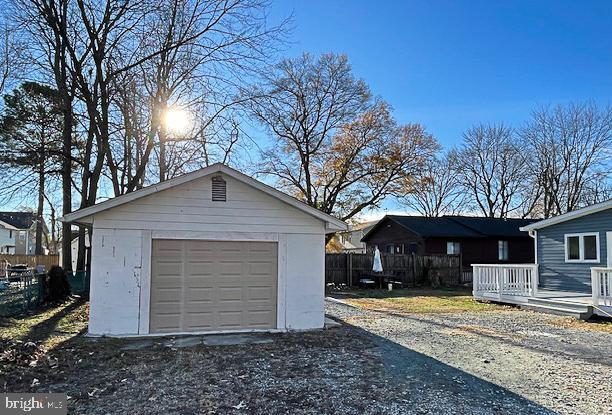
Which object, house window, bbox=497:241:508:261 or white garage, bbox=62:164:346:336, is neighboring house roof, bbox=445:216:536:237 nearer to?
house window, bbox=497:241:508:261

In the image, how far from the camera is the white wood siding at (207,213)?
28.9 ft

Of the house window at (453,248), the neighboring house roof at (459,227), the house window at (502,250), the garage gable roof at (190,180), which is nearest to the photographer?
the garage gable roof at (190,180)

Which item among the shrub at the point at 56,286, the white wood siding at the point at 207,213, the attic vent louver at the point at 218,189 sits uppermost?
the attic vent louver at the point at 218,189

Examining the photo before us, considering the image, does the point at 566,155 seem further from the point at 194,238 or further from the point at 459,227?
the point at 194,238

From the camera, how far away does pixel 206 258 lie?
9.13m

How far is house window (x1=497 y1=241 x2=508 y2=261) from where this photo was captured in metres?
26.4

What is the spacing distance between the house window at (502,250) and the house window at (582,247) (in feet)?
36.3

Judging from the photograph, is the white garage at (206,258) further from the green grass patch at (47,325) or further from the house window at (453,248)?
the house window at (453,248)

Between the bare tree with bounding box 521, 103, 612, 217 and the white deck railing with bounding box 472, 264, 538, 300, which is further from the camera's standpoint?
the bare tree with bounding box 521, 103, 612, 217

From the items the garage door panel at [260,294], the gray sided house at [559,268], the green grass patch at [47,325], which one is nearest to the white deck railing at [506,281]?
the gray sided house at [559,268]

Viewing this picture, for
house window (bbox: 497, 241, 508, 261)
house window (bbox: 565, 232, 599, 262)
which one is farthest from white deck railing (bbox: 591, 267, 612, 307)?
house window (bbox: 497, 241, 508, 261)

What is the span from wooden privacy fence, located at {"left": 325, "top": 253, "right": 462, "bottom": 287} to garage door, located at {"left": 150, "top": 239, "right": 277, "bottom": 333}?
1194 centimetres

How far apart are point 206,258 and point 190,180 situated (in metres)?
1.59

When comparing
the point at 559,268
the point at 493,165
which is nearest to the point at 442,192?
the point at 493,165
